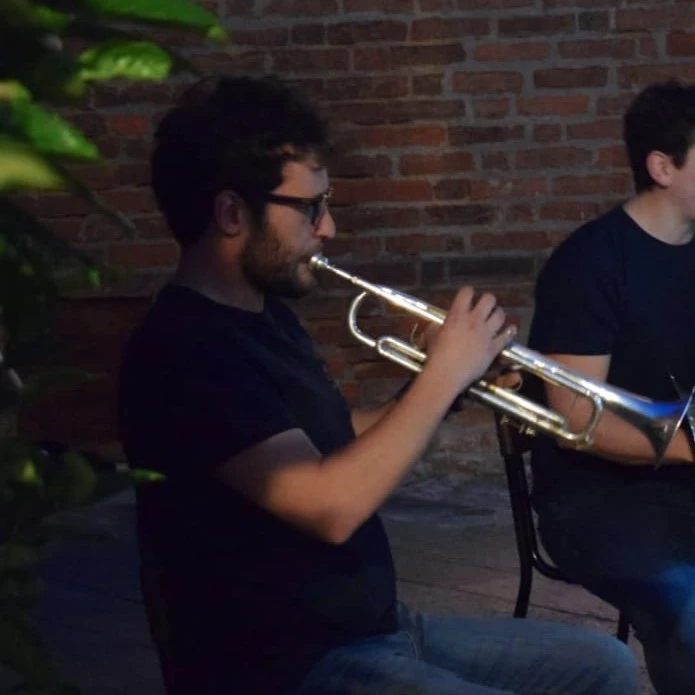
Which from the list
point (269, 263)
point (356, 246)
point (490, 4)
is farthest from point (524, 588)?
point (490, 4)

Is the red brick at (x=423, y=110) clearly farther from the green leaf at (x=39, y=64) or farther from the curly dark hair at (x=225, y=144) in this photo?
the green leaf at (x=39, y=64)

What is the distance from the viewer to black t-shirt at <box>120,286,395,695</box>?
2.42 meters

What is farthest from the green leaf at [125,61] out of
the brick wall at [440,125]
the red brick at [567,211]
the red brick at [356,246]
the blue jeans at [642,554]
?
the red brick at [567,211]

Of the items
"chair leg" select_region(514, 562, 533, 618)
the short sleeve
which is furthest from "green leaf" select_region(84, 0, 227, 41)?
"chair leg" select_region(514, 562, 533, 618)

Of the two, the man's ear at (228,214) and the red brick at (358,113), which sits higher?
the red brick at (358,113)

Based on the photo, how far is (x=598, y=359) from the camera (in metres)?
3.28

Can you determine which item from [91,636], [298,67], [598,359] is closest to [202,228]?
[598,359]

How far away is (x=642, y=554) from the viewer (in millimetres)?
3055

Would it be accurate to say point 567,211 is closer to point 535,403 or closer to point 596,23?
point 596,23

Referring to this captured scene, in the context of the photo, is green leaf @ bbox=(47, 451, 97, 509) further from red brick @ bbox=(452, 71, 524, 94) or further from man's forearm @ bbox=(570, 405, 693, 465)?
red brick @ bbox=(452, 71, 524, 94)

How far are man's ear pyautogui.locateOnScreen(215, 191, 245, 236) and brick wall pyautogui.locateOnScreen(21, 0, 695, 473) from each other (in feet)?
10.5

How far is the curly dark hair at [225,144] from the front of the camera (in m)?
2.60

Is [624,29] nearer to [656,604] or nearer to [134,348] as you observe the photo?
[656,604]

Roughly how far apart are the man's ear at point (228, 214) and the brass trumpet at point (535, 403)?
0.14 metres
